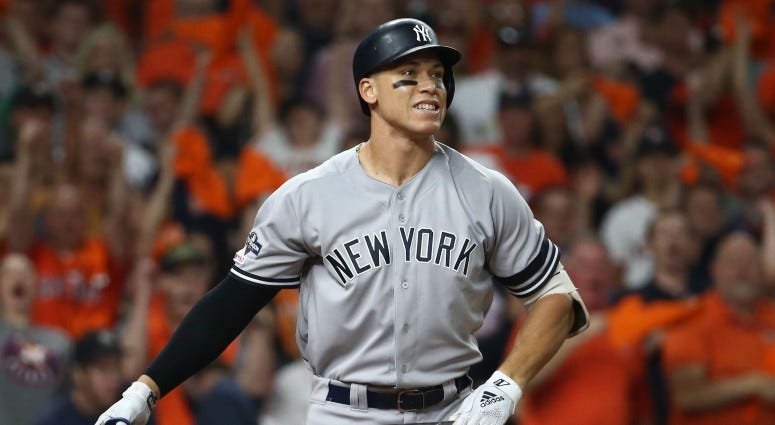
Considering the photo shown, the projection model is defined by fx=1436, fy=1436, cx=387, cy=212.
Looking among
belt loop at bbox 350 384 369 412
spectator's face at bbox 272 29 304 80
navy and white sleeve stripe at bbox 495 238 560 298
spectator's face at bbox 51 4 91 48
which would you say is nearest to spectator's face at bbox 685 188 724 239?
spectator's face at bbox 272 29 304 80

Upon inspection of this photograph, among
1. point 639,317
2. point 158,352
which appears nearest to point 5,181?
point 158,352

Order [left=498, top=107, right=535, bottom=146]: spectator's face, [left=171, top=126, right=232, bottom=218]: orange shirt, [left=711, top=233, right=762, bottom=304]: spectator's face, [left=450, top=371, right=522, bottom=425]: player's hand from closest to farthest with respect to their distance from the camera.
→ [left=450, top=371, right=522, bottom=425]: player's hand, [left=711, top=233, right=762, bottom=304]: spectator's face, [left=171, top=126, right=232, bottom=218]: orange shirt, [left=498, top=107, right=535, bottom=146]: spectator's face

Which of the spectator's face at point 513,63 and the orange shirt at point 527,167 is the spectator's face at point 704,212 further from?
the spectator's face at point 513,63

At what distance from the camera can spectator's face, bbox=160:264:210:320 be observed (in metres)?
7.16

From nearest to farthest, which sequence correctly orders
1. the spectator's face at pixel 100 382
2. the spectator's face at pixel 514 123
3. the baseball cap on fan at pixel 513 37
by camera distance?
the spectator's face at pixel 100 382 → the spectator's face at pixel 514 123 → the baseball cap on fan at pixel 513 37

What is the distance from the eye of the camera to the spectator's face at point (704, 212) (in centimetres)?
870

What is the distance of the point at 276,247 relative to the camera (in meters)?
4.27

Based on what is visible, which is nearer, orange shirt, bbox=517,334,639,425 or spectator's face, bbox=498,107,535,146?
orange shirt, bbox=517,334,639,425

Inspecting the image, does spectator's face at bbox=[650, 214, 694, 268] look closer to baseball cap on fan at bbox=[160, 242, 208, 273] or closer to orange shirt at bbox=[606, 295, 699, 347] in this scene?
orange shirt at bbox=[606, 295, 699, 347]

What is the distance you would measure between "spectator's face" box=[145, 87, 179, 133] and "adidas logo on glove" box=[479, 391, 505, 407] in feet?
17.7

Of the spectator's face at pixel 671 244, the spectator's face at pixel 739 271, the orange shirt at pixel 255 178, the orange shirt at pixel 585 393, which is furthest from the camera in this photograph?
the orange shirt at pixel 255 178

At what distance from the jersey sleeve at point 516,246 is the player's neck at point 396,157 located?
0.79 ft

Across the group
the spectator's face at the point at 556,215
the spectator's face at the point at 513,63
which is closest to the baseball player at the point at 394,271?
the spectator's face at the point at 556,215

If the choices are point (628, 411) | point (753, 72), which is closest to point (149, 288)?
point (628, 411)
